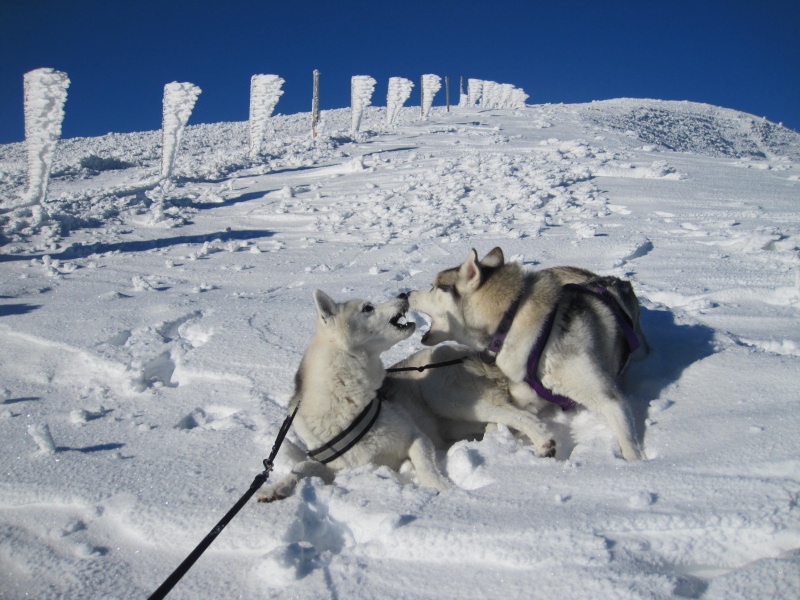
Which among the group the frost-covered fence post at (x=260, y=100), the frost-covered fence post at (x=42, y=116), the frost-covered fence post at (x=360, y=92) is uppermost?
the frost-covered fence post at (x=360, y=92)

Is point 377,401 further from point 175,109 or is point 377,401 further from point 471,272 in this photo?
point 175,109

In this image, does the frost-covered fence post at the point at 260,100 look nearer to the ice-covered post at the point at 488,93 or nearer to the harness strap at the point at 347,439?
the harness strap at the point at 347,439

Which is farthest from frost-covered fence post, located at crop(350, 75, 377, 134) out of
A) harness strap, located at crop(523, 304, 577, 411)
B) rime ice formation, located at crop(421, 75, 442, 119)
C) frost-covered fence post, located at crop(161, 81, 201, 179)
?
harness strap, located at crop(523, 304, 577, 411)

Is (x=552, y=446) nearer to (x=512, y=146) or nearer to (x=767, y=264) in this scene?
(x=767, y=264)

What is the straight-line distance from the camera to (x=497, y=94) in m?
40.8

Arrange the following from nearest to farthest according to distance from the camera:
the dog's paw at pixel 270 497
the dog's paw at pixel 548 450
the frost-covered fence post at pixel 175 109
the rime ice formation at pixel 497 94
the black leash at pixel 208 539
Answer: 1. the black leash at pixel 208 539
2. the dog's paw at pixel 270 497
3. the dog's paw at pixel 548 450
4. the frost-covered fence post at pixel 175 109
5. the rime ice formation at pixel 497 94

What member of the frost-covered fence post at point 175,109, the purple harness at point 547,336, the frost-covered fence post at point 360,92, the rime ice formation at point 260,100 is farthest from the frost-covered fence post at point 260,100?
the purple harness at point 547,336

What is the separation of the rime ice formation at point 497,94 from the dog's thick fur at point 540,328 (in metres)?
39.1

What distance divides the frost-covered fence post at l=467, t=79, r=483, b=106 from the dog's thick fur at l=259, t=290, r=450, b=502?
138 ft

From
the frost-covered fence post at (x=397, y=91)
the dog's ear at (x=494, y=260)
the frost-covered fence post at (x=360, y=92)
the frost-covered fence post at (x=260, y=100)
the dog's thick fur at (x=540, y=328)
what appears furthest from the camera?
the frost-covered fence post at (x=397, y=91)

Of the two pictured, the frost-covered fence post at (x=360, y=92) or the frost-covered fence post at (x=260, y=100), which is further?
the frost-covered fence post at (x=360, y=92)

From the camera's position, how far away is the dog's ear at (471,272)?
3.55 metres

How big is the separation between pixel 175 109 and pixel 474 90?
1309 inches

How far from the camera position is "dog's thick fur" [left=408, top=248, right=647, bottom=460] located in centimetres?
319
